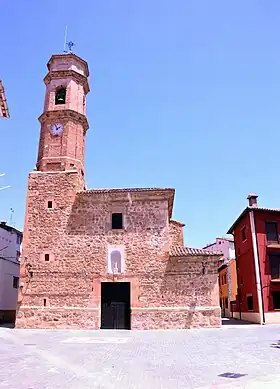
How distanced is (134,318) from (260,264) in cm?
1033

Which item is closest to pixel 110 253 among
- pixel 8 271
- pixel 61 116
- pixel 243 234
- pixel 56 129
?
pixel 56 129

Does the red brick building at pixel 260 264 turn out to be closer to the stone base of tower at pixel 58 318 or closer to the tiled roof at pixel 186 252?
the tiled roof at pixel 186 252

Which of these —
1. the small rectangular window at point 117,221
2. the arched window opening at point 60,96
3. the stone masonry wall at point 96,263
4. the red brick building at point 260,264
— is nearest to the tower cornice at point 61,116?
the arched window opening at point 60,96

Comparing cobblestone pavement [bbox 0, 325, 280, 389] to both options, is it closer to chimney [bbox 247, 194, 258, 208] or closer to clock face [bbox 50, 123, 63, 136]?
clock face [bbox 50, 123, 63, 136]

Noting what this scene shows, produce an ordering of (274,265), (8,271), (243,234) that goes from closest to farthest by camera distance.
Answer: (274,265), (8,271), (243,234)

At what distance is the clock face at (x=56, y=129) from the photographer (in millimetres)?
22266

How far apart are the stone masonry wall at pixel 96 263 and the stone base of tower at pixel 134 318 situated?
0.05m

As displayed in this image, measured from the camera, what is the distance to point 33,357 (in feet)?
31.3

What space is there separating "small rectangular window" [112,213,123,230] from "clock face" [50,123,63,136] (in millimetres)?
6454

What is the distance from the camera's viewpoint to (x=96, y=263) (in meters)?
19.8

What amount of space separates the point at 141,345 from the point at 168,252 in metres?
8.16

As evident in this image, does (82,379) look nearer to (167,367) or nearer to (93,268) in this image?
(167,367)

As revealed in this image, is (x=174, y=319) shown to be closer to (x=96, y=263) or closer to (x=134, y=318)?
(x=134, y=318)

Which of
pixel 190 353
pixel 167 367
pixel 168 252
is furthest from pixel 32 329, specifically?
pixel 167 367
